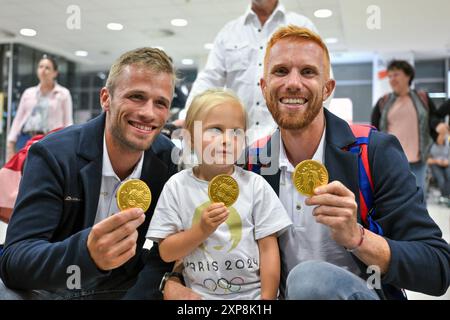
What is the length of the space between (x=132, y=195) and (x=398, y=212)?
0.72m

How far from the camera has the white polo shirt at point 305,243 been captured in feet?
3.78

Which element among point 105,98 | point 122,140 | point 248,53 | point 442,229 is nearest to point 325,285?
point 122,140

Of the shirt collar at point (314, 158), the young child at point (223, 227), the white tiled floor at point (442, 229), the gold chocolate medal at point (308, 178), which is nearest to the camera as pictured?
the gold chocolate medal at point (308, 178)

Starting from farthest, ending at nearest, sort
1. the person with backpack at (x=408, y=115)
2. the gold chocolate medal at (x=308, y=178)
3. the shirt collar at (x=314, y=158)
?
the person with backpack at (x=408, y=115) < the shirt collar at (x=314, y=158) < the gold chocolate medal at (x=308, y=178)

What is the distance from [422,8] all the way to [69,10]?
15.7 ft

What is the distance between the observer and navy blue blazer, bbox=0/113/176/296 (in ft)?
3.31

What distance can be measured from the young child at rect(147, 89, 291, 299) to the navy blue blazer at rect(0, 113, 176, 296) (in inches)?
6.3

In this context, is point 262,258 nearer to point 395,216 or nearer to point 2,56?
point 395,216

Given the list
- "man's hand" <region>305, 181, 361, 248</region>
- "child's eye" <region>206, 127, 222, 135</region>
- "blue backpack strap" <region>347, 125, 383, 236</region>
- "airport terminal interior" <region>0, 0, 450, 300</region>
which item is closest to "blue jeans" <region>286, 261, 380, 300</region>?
"man's hand" <region>305, 181, 361, 248</region>

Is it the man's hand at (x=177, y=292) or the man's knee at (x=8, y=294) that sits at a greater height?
the man's knee at (x=8, y=294)

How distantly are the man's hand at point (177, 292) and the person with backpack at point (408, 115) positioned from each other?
206cm

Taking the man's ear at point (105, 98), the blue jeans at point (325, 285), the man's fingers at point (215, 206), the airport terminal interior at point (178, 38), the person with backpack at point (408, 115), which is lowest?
the blue jeans at point (325, 285)

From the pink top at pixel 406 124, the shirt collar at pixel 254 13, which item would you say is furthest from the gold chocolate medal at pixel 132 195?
the pink top at pixel 406 124

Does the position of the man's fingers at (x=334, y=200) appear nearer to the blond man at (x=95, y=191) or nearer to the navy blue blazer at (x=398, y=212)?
the navy blue blazer at (x=398, y=212)
